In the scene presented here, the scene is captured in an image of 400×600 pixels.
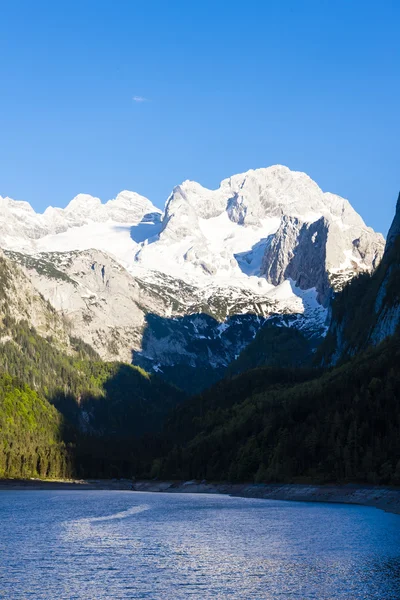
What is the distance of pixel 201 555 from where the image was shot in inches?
4006

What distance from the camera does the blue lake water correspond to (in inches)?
3103

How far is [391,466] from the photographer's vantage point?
18388cm

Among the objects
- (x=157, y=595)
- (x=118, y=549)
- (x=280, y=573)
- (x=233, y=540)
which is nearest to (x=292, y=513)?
(x=233, y=540)

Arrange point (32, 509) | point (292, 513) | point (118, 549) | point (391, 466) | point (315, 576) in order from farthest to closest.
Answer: point (391, 466), point (32, 509), point (292, 513), point (118, 549), point (315, 576)

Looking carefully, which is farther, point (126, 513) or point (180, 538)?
point (126, 513)

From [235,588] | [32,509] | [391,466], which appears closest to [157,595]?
[235,588]

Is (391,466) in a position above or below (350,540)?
above

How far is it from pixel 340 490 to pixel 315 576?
108100mm

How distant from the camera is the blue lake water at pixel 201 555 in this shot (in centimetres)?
7881

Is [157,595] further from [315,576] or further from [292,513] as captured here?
[292,513]

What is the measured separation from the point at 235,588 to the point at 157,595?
875cm

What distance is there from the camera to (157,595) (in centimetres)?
7631

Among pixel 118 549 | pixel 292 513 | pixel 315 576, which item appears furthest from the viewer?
pixel 292 513

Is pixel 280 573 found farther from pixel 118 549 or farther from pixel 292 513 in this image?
pixel 292 513
